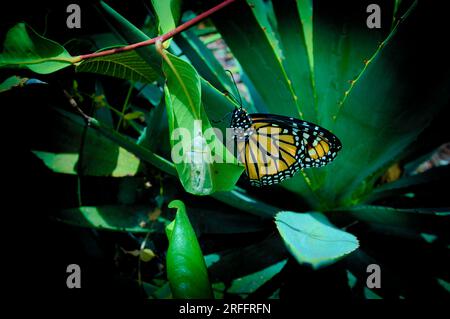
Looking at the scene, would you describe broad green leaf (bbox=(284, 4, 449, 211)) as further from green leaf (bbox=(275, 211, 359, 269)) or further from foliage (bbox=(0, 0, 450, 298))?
green leaf (bbox=(275, 211, 359, 269))

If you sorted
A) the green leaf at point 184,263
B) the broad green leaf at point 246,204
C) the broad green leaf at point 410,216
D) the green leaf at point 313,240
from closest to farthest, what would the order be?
the green leaf at point 313,240 → the green leaf at point 184,263 → the broad green leaf at point 410,216 → the broad green leaf at point 246,204

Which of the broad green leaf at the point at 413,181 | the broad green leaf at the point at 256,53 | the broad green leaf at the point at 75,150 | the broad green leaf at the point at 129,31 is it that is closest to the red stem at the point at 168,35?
the broad green leaf at the point at 129,31

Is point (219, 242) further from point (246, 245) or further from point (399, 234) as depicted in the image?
point (399, 234)

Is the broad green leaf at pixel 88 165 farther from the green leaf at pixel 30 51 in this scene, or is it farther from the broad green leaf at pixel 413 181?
the broad green leaf at pixel 413 181

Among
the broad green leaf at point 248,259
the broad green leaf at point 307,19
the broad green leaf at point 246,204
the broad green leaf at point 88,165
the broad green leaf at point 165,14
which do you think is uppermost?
the broad green leaf at point 307,19

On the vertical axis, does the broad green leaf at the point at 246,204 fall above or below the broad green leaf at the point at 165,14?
below

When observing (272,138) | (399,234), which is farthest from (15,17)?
(399,234)

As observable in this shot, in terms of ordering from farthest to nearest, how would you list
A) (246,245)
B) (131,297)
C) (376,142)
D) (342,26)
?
(246,245) → (131,297) → (376,142) → (342,26)
